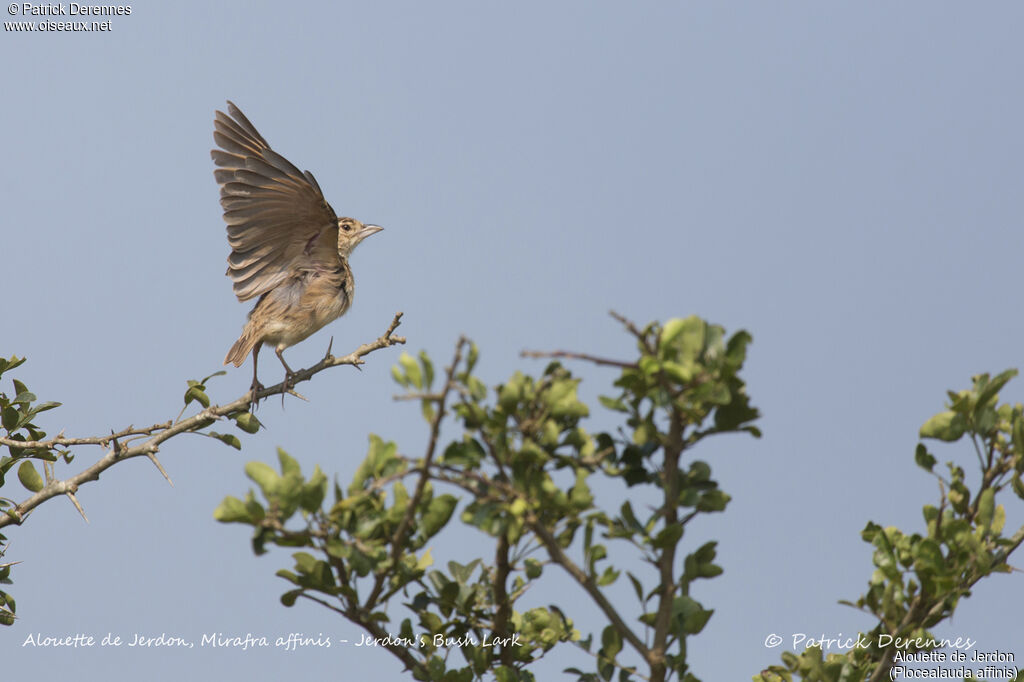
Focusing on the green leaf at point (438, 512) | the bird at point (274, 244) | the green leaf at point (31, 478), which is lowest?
the green leaf at point (438, 512)

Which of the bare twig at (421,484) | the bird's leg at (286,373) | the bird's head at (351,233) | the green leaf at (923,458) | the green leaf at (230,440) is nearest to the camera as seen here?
the bare twig at (421,484)

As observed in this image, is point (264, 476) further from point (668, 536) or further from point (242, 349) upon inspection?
point (242, 349)

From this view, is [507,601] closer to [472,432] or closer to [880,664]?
[472,432]

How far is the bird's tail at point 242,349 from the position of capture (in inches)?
281

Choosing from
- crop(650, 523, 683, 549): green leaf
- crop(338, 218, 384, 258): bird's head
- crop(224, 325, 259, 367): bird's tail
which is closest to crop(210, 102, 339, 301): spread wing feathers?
crop(224, 325, 259, 367): bird's tail

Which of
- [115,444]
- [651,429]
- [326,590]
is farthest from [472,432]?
[115,444]

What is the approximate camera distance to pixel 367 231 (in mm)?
8664

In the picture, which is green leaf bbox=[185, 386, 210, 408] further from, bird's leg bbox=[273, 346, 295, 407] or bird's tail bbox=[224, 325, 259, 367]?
bird's tail bbox=[224, 325, 259, 367]

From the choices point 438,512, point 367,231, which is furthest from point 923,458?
point 367,231

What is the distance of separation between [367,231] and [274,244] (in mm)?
1487

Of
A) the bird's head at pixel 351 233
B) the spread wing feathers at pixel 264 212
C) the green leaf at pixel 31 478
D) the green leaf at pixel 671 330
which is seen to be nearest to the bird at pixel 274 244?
the spread wing feathers at pixel 264 212

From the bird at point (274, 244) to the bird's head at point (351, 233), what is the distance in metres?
0.95

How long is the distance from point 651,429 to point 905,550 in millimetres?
990

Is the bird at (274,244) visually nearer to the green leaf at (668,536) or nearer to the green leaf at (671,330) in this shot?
the green leaf at (668,536)
